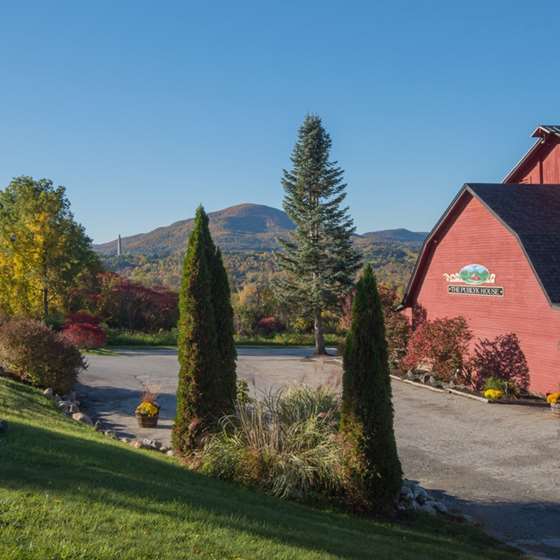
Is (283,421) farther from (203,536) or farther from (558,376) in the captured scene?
(558,376)

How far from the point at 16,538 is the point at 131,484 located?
2084 mm

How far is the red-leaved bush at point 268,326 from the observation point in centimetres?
3836

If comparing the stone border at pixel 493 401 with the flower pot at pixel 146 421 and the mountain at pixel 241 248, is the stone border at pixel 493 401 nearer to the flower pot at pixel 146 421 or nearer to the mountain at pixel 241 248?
the flower pot at pixel 146 421

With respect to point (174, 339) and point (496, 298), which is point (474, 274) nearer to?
point (496, 298)

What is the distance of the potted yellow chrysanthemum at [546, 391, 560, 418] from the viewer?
625 inches

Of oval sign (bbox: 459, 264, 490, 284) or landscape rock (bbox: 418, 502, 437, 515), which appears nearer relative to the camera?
landscape rock (bbox: 418, 502, 437, 515)

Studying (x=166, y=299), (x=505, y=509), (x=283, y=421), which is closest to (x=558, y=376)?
(x=505, y=509)

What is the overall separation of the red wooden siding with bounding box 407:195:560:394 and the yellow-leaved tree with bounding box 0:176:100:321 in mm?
17776

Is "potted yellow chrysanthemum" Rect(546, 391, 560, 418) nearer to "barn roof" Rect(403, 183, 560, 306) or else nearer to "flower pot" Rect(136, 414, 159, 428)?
"barn roof" Rect(403, 183, 560, 306)

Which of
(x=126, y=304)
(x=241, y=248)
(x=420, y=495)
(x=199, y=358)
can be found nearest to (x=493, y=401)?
(x=420, y=495)

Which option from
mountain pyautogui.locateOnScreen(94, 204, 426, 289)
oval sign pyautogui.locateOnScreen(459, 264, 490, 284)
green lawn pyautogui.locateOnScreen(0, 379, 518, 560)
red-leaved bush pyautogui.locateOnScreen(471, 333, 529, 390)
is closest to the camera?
green lawn pyautogui.locateOnScreen(0, 379, 518, 560)

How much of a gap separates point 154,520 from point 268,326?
33027 millimetres

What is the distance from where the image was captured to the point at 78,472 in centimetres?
693

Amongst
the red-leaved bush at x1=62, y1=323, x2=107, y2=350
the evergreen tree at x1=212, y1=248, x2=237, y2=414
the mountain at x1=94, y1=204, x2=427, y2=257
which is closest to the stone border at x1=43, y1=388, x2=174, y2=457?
the evergreen tree at x1=212, y1=248, x2=237, y2=414
